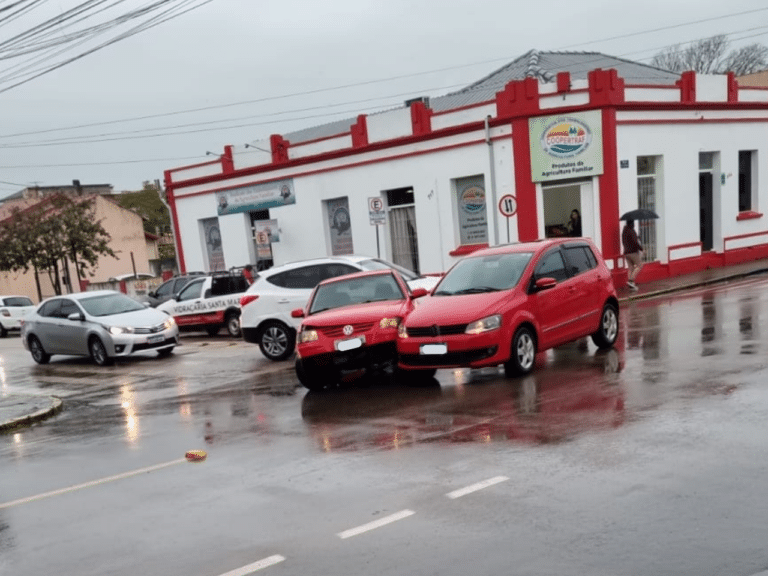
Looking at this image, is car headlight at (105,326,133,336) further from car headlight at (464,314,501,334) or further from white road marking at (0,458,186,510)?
car headlight at (464,314,501,334)

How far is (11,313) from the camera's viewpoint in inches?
1201

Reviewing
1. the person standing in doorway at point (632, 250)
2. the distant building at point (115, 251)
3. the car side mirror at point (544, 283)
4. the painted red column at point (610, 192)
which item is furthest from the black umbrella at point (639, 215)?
the distant building at point (115, 251)

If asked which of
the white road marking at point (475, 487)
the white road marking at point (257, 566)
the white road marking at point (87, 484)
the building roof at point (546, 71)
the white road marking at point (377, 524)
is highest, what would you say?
the building roof at point (546, 71)

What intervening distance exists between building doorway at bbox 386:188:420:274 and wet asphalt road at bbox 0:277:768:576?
45.8 feet

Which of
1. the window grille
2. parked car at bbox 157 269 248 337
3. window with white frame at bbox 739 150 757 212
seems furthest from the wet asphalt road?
window with white frame at bbox 739 150 757 212

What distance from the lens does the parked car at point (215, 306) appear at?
2045cm

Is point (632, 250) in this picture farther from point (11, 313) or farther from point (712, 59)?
point (712, 59)

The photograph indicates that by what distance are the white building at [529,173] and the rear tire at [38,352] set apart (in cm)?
926

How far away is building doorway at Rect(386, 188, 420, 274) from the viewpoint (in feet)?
83.4

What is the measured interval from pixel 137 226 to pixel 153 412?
50.3 m

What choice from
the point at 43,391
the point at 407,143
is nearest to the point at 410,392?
the point at 43,391

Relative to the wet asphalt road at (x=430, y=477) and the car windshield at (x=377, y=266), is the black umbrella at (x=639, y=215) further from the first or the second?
the wet asphalt road at (x=430, y=477)

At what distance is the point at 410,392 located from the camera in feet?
33.9

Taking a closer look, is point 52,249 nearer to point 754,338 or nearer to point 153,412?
point 153,412
